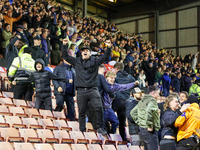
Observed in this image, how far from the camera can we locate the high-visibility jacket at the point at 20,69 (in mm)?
6062

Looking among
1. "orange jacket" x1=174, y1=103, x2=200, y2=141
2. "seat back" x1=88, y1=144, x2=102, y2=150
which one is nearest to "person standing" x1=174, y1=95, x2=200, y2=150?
"orange jacket" x1=174, y1=103, x2=200, y2=141

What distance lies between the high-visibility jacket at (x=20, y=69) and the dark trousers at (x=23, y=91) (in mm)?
152

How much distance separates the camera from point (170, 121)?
14.6ft

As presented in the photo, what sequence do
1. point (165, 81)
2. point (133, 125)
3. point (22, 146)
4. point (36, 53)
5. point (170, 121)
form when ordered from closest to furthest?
point (22, 146), point (170, 121), point (133, 125), point (36, 53), point (165, 81)

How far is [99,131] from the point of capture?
5035 mm

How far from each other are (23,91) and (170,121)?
10.1 ft

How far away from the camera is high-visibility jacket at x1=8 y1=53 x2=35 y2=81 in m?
6.06

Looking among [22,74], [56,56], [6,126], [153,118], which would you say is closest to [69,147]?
[6,126]

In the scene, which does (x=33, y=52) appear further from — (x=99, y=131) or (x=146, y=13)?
(x=146, y=13)

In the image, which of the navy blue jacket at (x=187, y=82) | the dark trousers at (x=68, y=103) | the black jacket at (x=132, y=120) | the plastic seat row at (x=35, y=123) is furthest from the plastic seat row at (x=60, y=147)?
the navy blue jacket at (x=187, y=82)

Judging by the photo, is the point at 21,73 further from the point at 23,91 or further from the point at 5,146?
the point at 5,146

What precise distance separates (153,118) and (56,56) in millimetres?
5246

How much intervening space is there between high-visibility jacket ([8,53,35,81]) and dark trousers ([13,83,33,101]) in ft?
0.50

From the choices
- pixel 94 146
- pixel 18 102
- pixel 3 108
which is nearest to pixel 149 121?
pixel 94 146
